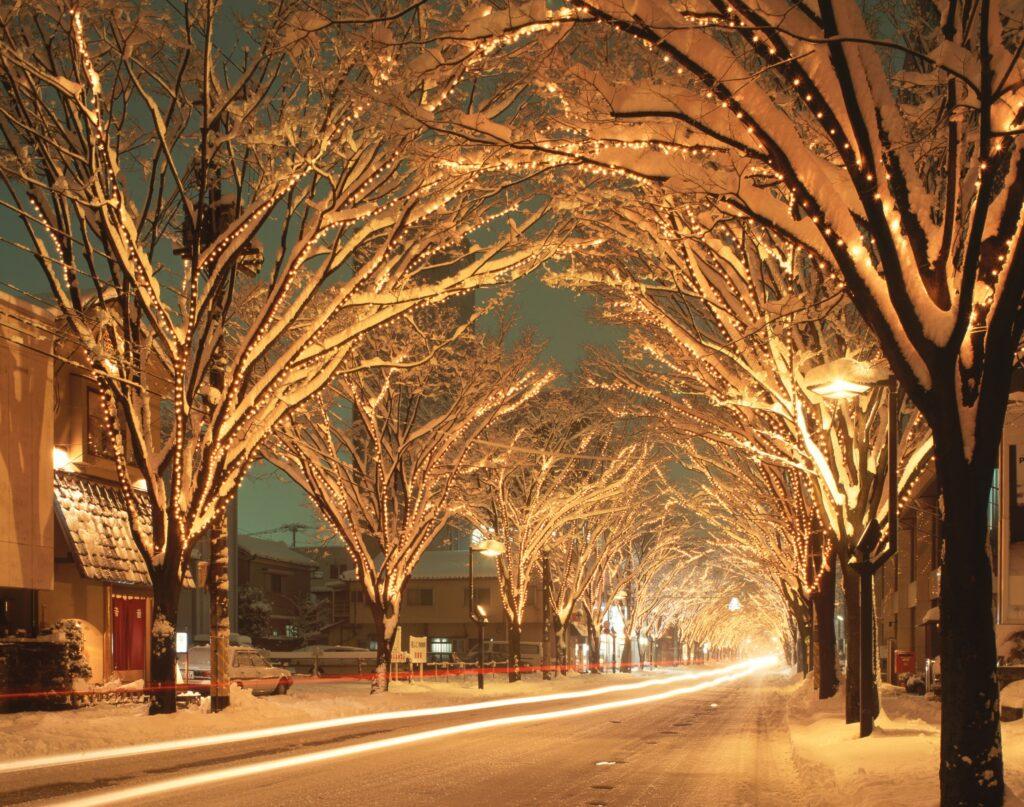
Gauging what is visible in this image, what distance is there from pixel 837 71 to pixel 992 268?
211 cm

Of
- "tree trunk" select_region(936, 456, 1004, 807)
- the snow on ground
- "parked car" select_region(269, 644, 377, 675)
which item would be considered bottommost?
"parked car" select_region(269, 644, 377, 675)

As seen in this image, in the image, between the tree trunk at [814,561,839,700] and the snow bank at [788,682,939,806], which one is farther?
the tree trunk at [814,561,839,700]

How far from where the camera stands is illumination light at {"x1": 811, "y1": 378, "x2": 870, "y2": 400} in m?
12.5

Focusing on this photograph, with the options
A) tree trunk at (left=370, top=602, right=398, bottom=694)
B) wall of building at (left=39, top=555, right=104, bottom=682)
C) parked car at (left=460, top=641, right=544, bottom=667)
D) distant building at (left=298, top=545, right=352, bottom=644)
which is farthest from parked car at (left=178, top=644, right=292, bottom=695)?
distant building at (left=298, top=545, right=352, bottom=644)

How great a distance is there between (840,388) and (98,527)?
68.1 ft

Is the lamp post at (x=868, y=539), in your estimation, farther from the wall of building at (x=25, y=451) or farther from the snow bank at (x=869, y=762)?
the wall of building at (x=25, y=451)

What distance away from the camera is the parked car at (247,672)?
33312 millimetres

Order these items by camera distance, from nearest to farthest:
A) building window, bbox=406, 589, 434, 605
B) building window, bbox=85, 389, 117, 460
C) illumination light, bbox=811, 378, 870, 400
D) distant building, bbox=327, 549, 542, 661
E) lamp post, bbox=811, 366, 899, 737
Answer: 1. illumination light, bbox=811, 378, 870, 400
2. lamp post, bbox=811, 366, 899, 737
3. building window, bbox=85, 389, 117, 460
4. distant building, bbox=327, 549, 542, 661
5. building window, bbox=406, 589, 434, 605

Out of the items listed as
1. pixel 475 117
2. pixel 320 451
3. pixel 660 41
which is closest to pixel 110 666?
pixel 320 451

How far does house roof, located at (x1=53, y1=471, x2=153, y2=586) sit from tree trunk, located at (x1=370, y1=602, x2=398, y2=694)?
6137mm

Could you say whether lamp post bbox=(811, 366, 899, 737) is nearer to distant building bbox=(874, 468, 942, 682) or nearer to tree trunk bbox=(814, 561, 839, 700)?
tree trunk bbox=(814, 561, 839, 700)

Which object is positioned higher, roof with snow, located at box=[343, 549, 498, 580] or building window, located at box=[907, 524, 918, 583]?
building window, located at box=[907, 524, 918, 583]

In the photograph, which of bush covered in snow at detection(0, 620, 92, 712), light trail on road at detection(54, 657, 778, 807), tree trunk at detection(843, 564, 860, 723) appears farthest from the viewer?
bush covered in snow at detection(0, 620, 92, 712)

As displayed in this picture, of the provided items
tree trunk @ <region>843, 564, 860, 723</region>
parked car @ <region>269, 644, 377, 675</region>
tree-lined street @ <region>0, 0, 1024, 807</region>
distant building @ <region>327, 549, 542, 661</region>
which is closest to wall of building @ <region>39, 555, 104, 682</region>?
tree-lined street @ <region>0, 0, 1024, 807</region>
